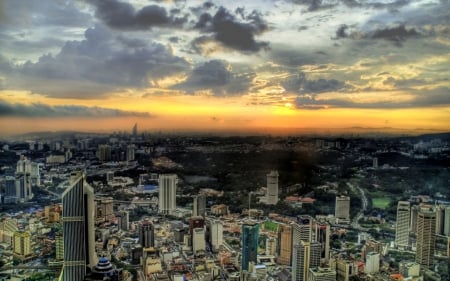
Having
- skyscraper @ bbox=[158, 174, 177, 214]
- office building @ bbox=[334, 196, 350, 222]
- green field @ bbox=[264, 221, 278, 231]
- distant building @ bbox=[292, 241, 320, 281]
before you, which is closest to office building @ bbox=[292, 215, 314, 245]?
distant building @ bbox=[292, 241, 320, 281]

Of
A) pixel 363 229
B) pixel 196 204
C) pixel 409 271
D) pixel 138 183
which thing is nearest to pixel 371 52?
pixel 363 229

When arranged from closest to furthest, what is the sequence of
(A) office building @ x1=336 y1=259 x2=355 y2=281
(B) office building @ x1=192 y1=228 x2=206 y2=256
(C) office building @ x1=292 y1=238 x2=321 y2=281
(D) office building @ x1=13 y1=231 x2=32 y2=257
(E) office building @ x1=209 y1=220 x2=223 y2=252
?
(D) office building @ x1=13 y1=231 x2=32 y2=257, (A) office building @ x1=336 y1=259 x2=355 y2=281, (C) office building @ x1=292 y1=238 x2=321 y2=281, (B) office building @ x1=192 y1=228 x2=206 y2=256, (E) office building @ x1=209 y1=220 x2=223 y2=252

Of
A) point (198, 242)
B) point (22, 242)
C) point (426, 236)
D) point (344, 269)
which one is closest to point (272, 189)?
point (198, 242)

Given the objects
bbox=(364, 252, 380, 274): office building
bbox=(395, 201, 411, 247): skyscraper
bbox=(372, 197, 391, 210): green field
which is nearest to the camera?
bbox=(364, 252, 380, 274): office building

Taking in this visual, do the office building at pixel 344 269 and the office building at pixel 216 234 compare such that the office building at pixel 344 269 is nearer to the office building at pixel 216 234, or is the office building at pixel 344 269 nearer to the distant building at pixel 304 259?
the distant building at pixel 304 259

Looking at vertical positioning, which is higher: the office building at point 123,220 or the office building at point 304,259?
the office building at point 123,220

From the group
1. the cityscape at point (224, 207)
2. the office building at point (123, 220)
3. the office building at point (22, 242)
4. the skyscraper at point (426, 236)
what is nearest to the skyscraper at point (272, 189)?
the cityscape at point (224, 207)

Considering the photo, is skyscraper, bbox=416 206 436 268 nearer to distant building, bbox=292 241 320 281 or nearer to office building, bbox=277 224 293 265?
distant building, bbox=292 241 320 281
